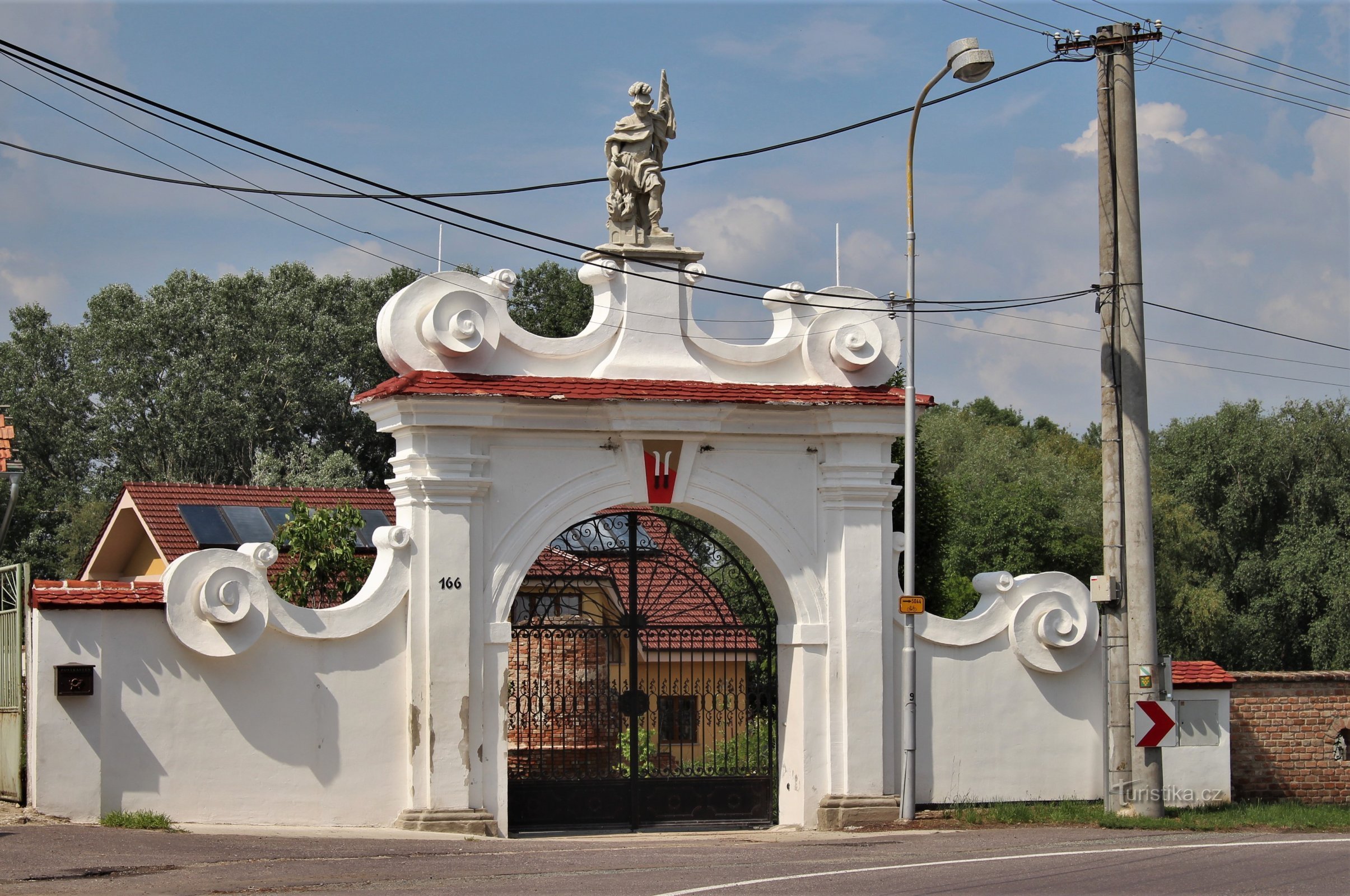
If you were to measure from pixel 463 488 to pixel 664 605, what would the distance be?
2.61 metres

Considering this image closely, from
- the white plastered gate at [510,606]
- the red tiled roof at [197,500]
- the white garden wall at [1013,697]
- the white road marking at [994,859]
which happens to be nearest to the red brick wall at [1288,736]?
the white garden wall at [1013,697]

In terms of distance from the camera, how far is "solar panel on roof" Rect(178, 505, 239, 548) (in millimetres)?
27422

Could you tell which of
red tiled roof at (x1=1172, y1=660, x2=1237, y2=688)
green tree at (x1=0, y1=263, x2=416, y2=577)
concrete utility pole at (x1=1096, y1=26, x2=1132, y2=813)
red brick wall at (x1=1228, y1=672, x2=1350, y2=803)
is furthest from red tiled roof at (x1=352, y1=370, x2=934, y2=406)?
green tree at (x1=0, y1=263, x2=416, y2=577)

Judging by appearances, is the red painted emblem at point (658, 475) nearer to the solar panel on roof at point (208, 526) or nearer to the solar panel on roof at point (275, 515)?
the solar panel on roof at point (208, 526)

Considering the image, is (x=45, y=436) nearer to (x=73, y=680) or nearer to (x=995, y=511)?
(x=995, y=511)

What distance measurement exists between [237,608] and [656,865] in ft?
15.3

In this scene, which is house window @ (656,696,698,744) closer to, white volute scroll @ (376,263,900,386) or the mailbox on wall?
white volute scroll @ (376,263,900,386)

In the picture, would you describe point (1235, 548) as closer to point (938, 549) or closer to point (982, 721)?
point (938, 549)

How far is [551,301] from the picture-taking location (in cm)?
4841

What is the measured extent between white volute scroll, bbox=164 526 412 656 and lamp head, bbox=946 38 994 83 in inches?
294

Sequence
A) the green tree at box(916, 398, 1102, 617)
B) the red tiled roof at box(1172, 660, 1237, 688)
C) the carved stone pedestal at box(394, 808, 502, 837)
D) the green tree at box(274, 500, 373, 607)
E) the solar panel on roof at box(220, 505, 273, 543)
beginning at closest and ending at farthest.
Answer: the carved stone pedestal at box(394, 808, 502, 837), the red tiled roof at box(1172, 660, 1237, 688), the green tree at box(274, 500, 373, 607), the solar panel on roof at box(220, 505, 273, 543), the green tree at box(916, 398, 1102, 617)

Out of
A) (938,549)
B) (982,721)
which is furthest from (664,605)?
(938,549)

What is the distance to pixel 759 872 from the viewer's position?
40.4ft

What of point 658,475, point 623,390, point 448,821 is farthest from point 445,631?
point 623,390
